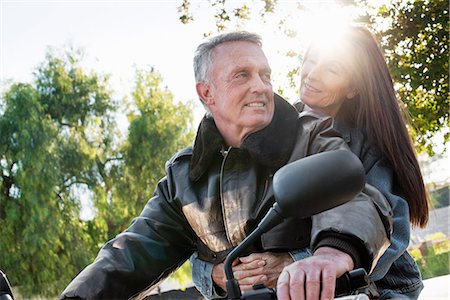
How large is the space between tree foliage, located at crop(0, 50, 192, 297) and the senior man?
17820mm

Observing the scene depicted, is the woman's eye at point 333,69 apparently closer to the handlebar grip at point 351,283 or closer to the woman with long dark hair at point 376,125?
the woman with long dark hair at point 376,125

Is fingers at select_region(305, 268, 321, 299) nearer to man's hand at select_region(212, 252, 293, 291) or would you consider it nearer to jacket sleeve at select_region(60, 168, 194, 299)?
man's hand at select_region(212, 252, 293, 291)

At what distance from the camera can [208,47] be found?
215 cm

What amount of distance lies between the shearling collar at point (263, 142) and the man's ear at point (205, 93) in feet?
0.24

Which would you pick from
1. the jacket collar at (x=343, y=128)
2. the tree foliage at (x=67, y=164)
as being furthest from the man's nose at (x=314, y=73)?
the tree foliage at (x=67, y=164)

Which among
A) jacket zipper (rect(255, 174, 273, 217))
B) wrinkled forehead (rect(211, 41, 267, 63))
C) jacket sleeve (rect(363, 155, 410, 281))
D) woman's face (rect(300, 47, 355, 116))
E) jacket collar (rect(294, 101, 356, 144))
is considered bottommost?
jacket sleeve (rect(363, 155, 410, 281))

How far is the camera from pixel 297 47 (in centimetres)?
1015

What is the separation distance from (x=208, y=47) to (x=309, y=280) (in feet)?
3.38

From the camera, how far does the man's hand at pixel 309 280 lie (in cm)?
126

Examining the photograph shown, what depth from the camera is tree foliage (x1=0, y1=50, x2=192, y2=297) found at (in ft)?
64.8

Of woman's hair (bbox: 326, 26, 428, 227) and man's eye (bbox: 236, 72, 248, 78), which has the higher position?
man's eye (bbox: 236, 72, 248, 78)

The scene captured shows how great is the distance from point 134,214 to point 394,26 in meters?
12.3

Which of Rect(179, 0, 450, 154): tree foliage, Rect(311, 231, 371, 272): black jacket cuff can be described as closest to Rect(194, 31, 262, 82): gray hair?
Rect(311, 231, 371, 272): black jacket cuff

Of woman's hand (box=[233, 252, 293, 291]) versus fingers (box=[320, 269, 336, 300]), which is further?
woman's hand (box=[233, 252, 293, 291])
